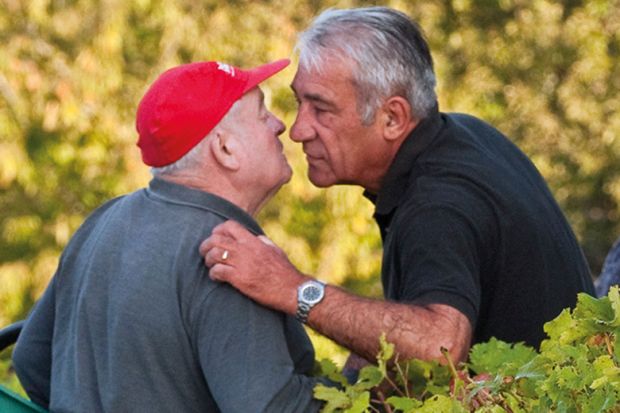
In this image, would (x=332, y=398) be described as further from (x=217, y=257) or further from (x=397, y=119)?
(x=397, y=119)

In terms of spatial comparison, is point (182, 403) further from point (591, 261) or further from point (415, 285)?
point (591, 261)

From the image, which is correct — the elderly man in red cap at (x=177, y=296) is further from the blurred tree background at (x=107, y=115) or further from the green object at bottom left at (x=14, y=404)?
the blurred tree background at (x=107, y=115)

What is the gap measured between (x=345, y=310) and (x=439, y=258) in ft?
0.81

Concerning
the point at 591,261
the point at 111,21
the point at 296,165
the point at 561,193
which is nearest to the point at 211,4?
the point at 111,21

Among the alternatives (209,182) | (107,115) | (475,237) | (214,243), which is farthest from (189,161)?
(107,115)

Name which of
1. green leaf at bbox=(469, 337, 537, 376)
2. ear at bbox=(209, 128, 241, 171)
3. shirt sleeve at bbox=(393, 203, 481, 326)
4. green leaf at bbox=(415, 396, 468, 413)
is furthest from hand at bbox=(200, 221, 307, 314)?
green leaf at bbox=(415, 396, 468, 413)

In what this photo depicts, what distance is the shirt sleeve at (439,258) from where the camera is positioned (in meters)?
3.25

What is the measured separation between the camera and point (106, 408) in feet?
9.87

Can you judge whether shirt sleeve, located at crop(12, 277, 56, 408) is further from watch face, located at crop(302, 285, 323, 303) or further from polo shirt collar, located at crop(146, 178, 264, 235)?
watch face, located at crop(302, 285, 323, 303)

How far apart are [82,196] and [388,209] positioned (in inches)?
303

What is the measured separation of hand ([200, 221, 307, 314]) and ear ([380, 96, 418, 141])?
27.9 inches

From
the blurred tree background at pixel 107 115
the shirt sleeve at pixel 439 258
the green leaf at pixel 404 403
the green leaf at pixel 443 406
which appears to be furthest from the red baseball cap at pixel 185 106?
the blurred tree background at pixel 107 115

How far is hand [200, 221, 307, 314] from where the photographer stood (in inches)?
118

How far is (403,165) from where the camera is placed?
375 cm
